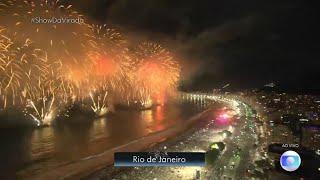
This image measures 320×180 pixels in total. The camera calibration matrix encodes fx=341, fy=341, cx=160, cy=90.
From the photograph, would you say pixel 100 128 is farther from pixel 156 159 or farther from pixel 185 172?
pixel 156 159

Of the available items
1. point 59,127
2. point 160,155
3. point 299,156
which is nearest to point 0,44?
point 59,127

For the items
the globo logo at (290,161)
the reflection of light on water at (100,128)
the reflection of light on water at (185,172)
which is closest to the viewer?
the globo logo at (290,161)

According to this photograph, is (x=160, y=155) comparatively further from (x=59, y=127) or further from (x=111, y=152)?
(x=59, y=127)

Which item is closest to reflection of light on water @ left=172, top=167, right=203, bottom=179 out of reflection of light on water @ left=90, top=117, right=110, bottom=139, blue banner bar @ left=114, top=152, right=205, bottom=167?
blue banner bar @ left=114, top=152, right=205, bottom=167

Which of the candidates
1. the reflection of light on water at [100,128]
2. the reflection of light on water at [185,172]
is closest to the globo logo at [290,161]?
the reflection of light on water at [185,172]

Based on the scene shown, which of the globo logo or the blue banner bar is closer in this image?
the globo logo

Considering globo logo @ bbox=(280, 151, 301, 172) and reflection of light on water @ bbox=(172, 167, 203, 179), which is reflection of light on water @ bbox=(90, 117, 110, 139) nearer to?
reflection of light on water @ bbox=(172, 167, 203, 179)

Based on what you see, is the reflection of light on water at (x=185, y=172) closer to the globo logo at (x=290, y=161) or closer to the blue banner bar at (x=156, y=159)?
the blue banner bar at (x=156, y=159)

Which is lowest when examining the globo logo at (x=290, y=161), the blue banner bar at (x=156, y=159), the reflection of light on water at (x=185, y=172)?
the reflection of light on water at (x=185, y=172)
